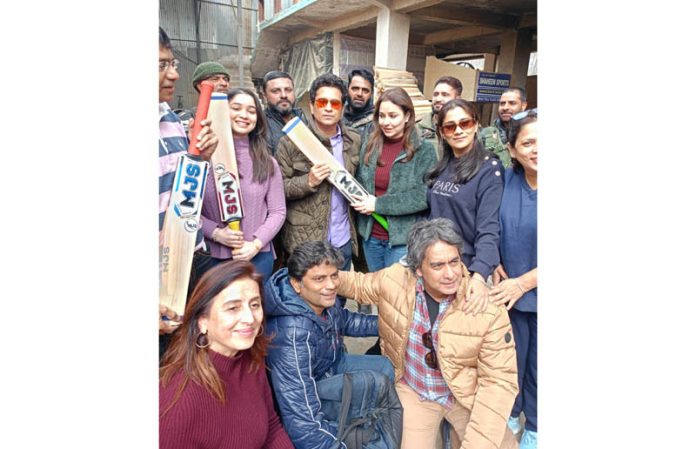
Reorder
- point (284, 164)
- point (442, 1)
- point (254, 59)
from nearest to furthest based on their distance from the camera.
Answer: point (284, 164), point (442, 1), point (254, 59)

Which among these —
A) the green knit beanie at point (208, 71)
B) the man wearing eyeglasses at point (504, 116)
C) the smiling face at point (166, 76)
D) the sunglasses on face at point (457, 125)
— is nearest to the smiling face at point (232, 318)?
the smiling face at point (166, 76)

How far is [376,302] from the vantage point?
7.36ft

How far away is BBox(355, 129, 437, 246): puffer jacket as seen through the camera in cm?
237

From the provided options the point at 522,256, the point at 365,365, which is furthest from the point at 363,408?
the point at 522,256

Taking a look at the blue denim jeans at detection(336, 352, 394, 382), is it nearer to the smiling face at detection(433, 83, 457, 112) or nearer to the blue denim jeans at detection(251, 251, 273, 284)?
the blue denim jeans at detection(251, 251, 273, 284)

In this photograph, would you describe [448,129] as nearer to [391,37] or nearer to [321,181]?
[321,181]

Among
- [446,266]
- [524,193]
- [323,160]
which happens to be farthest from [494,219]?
[323,160]

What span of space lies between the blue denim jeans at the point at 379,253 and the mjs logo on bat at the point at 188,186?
3.68ft

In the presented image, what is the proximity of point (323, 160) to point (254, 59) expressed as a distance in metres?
9.85

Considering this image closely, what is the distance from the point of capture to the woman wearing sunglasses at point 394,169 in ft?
7.79

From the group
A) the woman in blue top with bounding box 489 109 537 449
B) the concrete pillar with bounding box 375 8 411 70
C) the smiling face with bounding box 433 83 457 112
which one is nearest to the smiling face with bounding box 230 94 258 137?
the woman in blue top with bounding box 489 109 537 449

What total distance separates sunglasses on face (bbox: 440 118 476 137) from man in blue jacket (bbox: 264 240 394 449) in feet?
2.38

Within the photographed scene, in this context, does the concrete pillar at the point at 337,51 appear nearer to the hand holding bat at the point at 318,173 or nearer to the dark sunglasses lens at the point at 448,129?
the hand holding bat at the point at 318,173

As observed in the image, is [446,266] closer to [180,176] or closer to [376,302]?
[376,302]
